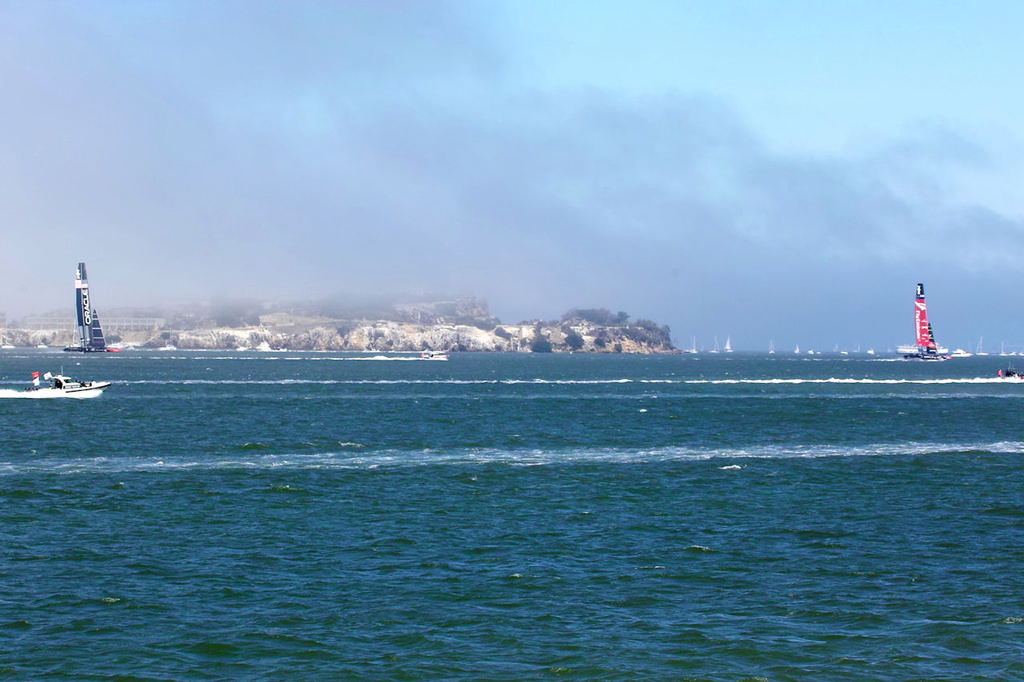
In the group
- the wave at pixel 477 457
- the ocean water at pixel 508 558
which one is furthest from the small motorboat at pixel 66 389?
the wave at pixel 477 457

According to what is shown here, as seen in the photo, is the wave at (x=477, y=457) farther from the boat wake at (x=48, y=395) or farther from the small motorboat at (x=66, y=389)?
the small motorboat at (x=66, y=389)

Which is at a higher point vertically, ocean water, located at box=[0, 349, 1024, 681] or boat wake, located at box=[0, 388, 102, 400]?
boat wake, located at box=[0, 388, 102, 400]

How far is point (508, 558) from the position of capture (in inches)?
1502

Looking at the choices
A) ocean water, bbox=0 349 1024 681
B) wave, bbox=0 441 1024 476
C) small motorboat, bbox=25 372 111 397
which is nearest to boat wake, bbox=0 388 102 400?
small motorboat, bbox=25 372 111 397

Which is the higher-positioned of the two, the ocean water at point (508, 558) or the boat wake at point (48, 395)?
the boat wake at point (48, 395)

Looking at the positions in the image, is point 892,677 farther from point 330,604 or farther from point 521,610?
point 330,604

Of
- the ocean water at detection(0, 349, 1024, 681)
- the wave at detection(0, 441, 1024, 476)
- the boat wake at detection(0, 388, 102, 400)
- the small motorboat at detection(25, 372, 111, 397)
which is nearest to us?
the ocean water at detection(0, 349, 1024, 681)

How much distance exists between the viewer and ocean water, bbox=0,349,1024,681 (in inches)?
1055

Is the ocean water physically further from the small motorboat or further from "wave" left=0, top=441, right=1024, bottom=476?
the small motorboat

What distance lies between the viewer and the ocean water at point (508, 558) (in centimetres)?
2680

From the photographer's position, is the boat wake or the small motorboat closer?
the boat wake

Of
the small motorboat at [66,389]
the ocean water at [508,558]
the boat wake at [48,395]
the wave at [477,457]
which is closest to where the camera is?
the ocean water at [508,558]

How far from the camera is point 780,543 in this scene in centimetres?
4125

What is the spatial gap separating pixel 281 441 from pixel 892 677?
64.9 m
